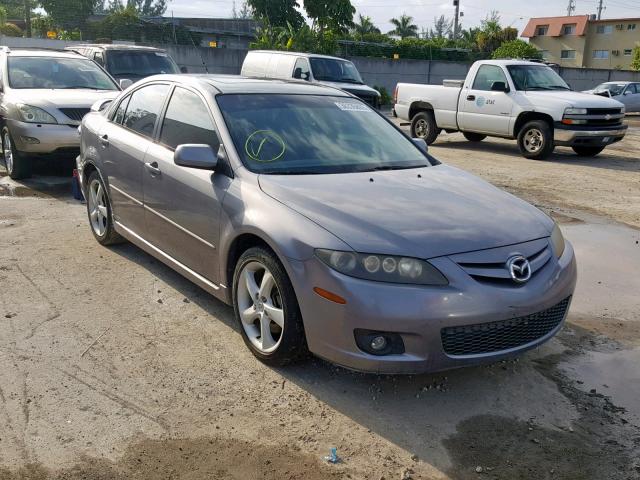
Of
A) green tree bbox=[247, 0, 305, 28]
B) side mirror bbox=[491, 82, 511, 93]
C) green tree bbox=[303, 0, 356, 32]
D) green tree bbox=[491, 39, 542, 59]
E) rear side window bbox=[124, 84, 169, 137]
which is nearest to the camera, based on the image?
rear side window bbox=[124, 84, 169, 137]

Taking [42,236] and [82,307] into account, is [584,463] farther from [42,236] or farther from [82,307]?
[42,236]

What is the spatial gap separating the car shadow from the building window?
189 feet

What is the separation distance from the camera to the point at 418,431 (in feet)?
10.7

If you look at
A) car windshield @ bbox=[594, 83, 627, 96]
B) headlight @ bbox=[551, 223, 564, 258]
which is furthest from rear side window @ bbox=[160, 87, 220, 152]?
car windshield @ bbox=[594, 83, 627, 96]

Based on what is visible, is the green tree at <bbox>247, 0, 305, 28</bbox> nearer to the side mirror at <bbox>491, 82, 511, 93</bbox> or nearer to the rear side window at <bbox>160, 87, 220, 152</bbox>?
the side mirror at <bbox>491, 82, 511, 93</bbox>

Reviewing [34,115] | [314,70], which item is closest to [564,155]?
[314,70]

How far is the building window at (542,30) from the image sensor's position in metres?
67.0

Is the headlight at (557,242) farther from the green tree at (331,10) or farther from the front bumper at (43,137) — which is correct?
the green tree at (331,10)

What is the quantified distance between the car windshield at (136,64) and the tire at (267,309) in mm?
10641

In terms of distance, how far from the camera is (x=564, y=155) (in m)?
13.6

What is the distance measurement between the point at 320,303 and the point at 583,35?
6904cm

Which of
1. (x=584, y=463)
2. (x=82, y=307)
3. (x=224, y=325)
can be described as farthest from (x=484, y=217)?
(x=82, y=307)

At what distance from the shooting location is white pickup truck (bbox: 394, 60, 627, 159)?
40.5 ft

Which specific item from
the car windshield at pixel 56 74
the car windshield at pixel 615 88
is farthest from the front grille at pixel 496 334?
the car windshield at pixel 615 88
